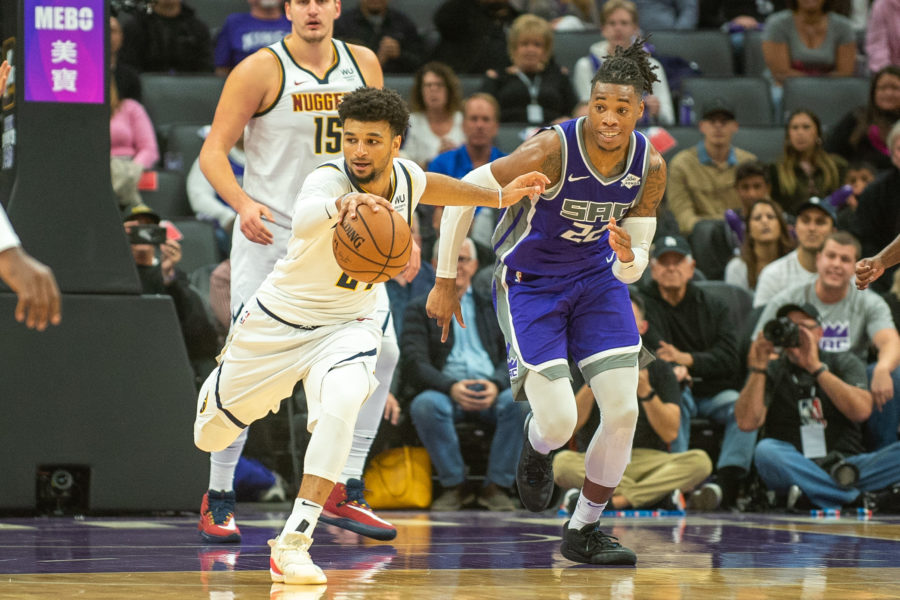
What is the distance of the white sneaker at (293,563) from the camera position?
180 inches

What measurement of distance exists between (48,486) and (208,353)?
167 centimetres

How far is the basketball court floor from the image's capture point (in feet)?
14.6

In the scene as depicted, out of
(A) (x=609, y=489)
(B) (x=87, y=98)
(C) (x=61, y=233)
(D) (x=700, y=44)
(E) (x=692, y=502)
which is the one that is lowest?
(E) (x=692, y=502)

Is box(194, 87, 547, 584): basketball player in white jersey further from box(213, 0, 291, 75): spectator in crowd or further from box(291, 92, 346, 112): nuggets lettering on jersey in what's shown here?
box(213, 0, 291, 75): spectator in crowd

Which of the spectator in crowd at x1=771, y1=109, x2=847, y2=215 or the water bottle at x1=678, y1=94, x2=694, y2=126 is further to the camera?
the water bottle at x1=678, y1=94, x2=694, y2=126

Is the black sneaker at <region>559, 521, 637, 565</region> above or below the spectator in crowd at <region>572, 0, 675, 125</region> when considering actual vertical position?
below

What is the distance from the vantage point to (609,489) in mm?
5625

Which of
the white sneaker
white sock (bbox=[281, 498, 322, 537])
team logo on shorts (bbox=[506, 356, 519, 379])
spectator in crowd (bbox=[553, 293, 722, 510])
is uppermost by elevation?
team logo on shorts (bbox=[506, 356, 519, 379])

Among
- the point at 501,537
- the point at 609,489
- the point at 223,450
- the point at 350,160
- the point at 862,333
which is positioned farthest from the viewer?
the point at 862,333

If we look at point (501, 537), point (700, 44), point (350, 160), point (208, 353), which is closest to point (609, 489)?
point (501, 537)

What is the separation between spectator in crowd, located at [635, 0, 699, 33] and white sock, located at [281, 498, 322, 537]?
31.0 feet

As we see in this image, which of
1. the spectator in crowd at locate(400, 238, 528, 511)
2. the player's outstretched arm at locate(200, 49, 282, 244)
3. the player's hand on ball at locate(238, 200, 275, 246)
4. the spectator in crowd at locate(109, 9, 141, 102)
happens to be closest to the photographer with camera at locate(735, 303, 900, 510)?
the spectator in crowd at locate(400, 238, 528, 511)

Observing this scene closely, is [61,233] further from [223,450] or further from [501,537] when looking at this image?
[501,537]

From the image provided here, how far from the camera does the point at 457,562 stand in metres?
5.41
